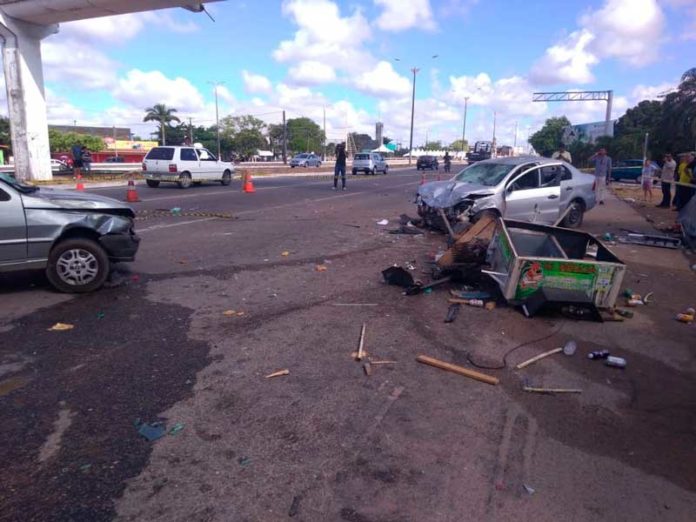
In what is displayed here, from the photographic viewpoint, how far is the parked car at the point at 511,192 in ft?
35.6

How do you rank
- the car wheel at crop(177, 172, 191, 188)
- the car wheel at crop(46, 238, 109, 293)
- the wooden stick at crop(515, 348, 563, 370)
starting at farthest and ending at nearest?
the car wheel at crop(177, 172, 191, 188)
the car wheel at crop(46, 238, 109, 293)
the wooden stick at crop(515, 348, 563, 370)

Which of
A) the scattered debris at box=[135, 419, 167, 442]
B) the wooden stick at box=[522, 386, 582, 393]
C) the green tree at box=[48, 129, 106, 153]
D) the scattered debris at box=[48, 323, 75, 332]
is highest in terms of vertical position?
the green tree at box=[48, 129, 106, 153]

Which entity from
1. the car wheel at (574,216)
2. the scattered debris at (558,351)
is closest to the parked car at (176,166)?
the car wheel at (574,216)

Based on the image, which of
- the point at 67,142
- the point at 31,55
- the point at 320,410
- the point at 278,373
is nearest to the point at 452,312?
the point at 278,373

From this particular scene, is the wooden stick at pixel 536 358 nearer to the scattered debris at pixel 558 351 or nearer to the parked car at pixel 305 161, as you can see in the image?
the scattered debris at pixel 558 351

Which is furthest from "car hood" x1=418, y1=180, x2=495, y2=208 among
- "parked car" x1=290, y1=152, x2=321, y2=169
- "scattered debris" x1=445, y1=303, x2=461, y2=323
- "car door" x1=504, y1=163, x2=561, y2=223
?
"parked car" x1=290, y1=152, x2=321, y2=169

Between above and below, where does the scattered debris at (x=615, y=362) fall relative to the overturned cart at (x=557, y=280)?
below

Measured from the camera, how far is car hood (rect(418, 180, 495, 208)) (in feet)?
35.5

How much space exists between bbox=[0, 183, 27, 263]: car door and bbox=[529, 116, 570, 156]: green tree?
82827 millimetres

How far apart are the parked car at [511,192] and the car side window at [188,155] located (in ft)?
45.6

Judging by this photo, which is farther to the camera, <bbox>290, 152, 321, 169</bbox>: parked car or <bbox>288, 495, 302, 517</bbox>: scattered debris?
<bbox>290, 152, 321, 169</bbox>: parked car

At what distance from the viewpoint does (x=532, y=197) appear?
11.4 metres

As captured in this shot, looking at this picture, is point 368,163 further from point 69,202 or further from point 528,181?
point 69,202

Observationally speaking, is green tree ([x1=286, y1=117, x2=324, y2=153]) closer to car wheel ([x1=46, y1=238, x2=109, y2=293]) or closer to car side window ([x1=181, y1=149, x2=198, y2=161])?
car side window ([x1=181, y1=149, x2=198, y2=161])
